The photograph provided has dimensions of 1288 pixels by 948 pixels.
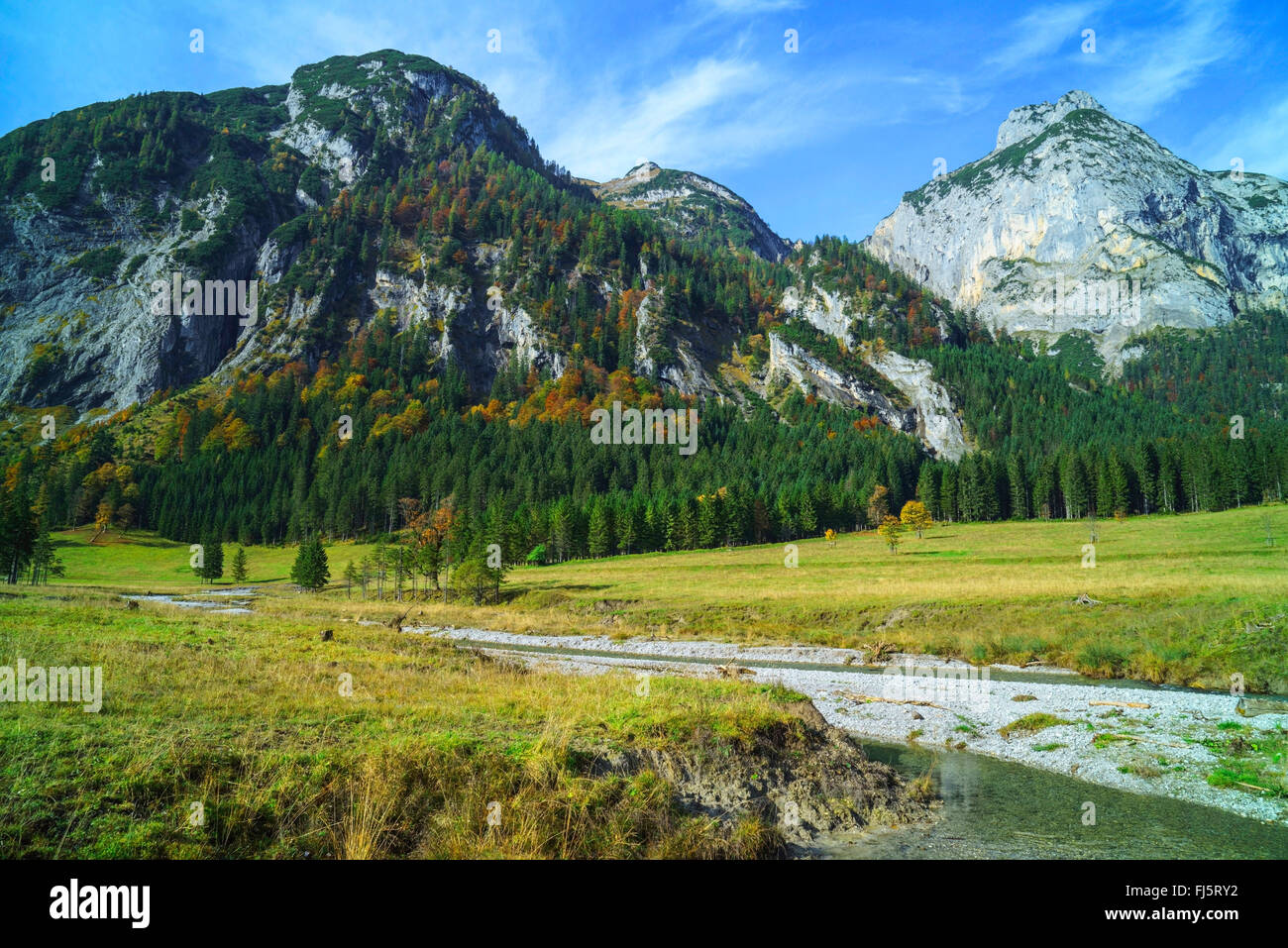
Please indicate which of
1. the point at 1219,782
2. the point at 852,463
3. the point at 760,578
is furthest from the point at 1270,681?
the point at 852,463

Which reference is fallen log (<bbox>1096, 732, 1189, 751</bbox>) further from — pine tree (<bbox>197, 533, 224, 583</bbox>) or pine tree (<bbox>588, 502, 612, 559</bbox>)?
pine tree (<bbox>197, 533, 224, 583</bbox>)

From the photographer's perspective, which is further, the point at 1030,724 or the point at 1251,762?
the point at 1030,724

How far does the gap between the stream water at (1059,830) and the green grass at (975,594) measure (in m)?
16.3

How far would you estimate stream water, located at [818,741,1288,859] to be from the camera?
37.6 feet

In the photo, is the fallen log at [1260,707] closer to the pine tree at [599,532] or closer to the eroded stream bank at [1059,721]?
the eroded stream bank at [1059,721]

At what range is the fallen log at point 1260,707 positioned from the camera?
2033 centimetres

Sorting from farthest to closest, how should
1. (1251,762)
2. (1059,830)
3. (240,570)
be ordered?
(240,570), (1251,762), (1059,830)

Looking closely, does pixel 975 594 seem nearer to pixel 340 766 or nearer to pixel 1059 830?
pixel 1059 830

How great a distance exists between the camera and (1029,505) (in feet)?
415

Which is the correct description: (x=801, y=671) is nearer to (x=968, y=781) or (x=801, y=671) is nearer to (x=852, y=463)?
(x=968, y=781)

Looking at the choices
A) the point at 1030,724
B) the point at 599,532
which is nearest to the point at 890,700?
the point at 1030,724

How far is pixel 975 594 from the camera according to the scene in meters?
44.1

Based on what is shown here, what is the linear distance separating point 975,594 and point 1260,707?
916 inches

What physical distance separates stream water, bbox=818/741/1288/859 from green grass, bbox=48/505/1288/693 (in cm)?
1634
